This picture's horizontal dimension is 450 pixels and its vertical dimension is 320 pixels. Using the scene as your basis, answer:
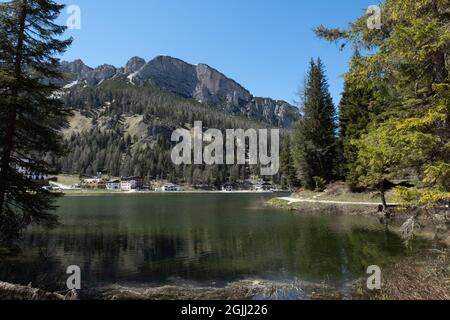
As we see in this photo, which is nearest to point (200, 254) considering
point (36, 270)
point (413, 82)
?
point (36, 270)

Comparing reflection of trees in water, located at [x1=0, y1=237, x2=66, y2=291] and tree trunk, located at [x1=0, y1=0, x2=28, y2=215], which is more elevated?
tree trunk, located at [x1=0, y1=0, x2=28, y2=215]

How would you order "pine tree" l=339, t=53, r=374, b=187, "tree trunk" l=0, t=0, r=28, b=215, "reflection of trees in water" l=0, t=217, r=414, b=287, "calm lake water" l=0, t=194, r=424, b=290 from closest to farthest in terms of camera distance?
"calm lake water" l=0, t=194, r=424, b=290 → "tree trunk" l=0, t=0, r=28, b=215 → "reflection of trees in water" l=0, t=217, r=414, b=287 → "pine tree" l=339, t=53, r=374, b=187

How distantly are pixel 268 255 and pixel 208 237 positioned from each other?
8.43 meters

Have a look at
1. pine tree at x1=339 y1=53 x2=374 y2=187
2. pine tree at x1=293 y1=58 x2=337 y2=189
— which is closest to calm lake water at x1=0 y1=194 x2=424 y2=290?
pine tree at x1=339 y1=53 x2=374 y2=187

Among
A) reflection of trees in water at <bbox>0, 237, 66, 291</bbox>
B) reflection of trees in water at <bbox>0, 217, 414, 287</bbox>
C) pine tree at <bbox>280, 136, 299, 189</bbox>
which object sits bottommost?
reflection of trees in water at <bbox>0, 217, 414, 287</bbox>

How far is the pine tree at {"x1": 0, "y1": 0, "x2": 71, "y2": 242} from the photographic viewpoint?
18.5m

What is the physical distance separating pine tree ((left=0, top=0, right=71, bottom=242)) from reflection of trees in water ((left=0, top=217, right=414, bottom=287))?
327 centimetres

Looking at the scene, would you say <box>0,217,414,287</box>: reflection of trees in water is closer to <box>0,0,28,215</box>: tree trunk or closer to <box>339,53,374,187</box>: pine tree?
<box>0,0,28,215</box>: tree trunk

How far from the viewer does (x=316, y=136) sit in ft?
219

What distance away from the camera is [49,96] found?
66.8 ft

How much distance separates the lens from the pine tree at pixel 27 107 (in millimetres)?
18453

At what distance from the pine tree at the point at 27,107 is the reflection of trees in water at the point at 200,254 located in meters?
3.27

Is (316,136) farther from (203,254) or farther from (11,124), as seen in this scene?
(11,124)
